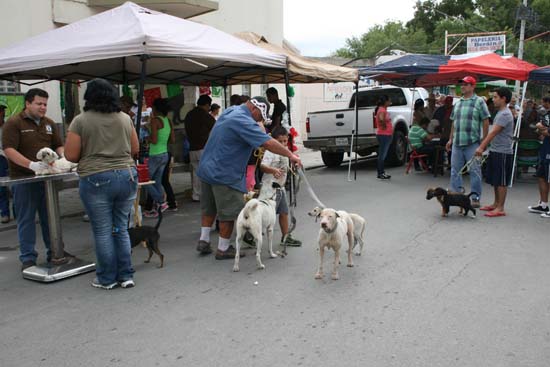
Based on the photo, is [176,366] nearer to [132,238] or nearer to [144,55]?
[132,238]

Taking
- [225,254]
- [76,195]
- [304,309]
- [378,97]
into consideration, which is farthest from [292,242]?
[378,97]

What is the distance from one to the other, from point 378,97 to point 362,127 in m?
2.20

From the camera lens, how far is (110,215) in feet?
14.9

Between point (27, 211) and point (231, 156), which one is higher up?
point (231, 156)

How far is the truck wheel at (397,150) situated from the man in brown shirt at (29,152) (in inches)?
392

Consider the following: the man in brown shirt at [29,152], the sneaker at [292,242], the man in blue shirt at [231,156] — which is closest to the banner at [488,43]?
the sneaker at [292,242]

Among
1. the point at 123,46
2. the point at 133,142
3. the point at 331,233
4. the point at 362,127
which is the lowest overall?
the point at 331,233

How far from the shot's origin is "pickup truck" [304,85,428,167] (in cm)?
1279

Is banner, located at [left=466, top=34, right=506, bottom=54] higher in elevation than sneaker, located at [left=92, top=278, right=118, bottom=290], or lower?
higher

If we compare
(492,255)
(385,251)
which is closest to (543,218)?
(492,255)

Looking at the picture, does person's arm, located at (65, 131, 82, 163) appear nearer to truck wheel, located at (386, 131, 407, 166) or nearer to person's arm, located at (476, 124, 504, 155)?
person's arm, located at (476, 124, 504, 155)

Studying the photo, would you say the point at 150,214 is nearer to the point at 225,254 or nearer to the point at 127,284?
the point at 225,254

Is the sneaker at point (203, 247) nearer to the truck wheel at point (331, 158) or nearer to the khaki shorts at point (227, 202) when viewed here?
the khaki shorts at point (227, 202)

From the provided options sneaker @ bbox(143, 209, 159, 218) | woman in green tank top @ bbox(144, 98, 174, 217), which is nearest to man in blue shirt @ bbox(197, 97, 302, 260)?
woman in green tank top @ bbox(144, 98, 174, 217)
